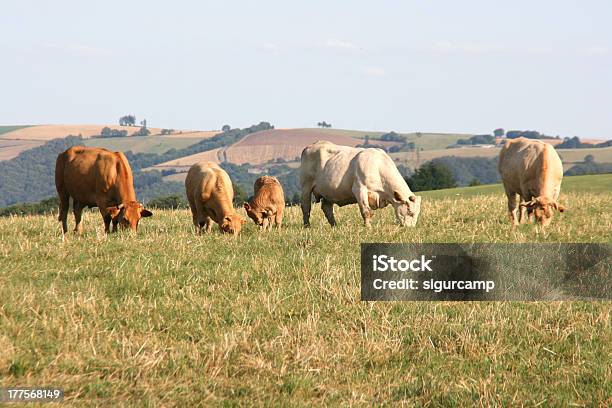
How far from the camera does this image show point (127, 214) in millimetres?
16531

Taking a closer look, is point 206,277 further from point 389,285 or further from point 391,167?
point 391,167

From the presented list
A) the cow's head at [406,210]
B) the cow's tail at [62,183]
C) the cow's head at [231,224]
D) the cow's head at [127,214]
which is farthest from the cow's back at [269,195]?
the cow's tail at [62,183]

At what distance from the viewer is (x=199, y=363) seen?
810 cm

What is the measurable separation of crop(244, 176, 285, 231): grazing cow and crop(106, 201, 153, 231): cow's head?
3407 mm

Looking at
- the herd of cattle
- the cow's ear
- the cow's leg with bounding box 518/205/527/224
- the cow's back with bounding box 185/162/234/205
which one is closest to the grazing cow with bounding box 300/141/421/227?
the herd of cattle

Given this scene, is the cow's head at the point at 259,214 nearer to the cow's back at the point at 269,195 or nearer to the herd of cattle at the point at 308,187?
the herd of cattle at the point at 308,187

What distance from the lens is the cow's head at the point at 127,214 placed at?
16.5 m

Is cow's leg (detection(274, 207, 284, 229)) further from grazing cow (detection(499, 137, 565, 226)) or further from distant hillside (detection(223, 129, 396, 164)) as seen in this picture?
distant hillside (detection(223, 129, 396, 164))

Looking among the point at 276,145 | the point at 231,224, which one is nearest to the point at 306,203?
the point at 231,224

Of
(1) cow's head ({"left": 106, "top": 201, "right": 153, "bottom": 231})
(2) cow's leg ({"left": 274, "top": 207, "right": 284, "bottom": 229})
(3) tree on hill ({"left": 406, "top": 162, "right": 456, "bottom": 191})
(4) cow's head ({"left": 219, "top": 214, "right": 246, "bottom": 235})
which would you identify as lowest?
(3) tree on hill ({"left": 406, "top": 162, "right": 456, "bottom": 191})

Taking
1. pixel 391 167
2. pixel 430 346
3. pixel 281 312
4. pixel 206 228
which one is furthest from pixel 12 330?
pixel 391 167

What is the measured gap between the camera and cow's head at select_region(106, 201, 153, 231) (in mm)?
16516

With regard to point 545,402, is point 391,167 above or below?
above

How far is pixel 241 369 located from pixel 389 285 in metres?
3.65
